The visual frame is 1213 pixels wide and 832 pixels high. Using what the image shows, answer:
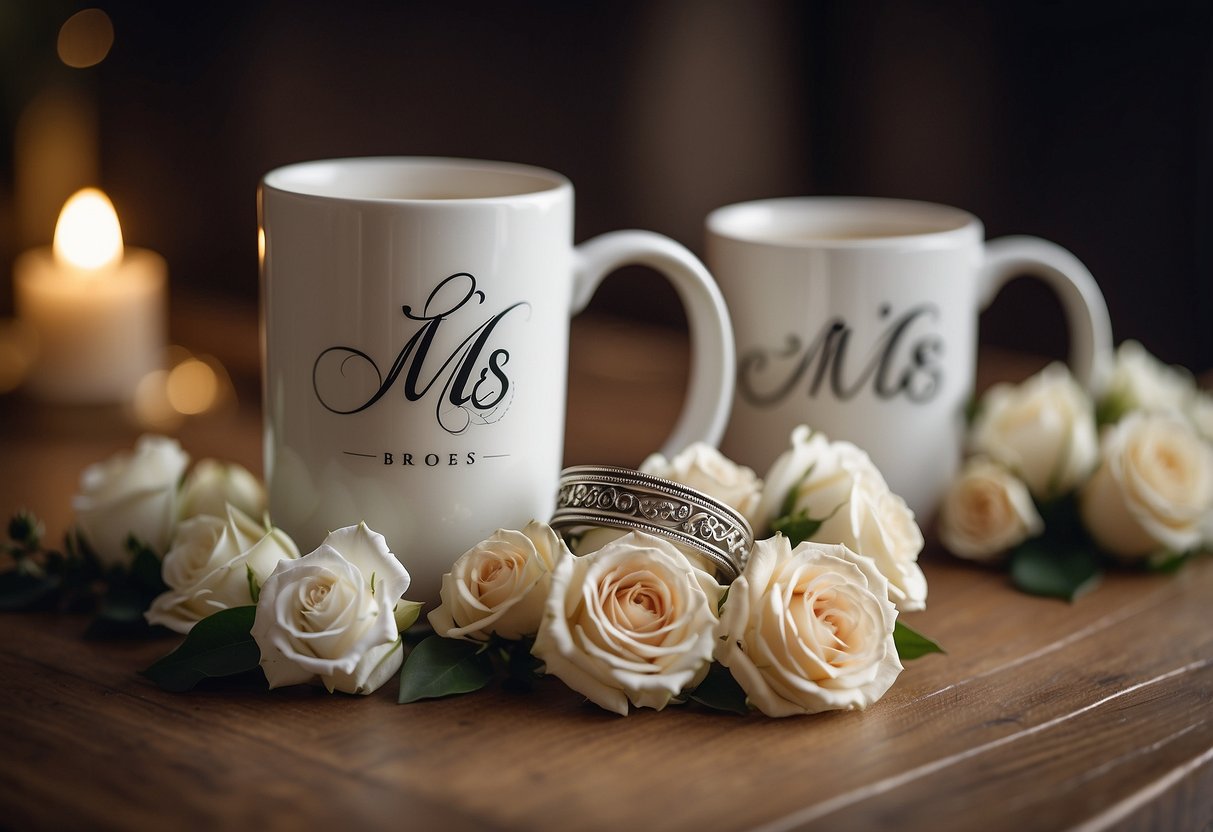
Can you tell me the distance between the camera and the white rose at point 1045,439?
0.78 metres

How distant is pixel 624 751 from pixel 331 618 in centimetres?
14

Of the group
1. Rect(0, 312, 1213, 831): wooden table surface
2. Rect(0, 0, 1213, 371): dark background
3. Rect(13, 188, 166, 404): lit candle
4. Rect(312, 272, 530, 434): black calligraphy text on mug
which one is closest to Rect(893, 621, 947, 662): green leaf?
Rect(0, 312, 1213, 831): wooden table surface

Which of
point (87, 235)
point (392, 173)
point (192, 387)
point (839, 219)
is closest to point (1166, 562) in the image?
point (839, 219)

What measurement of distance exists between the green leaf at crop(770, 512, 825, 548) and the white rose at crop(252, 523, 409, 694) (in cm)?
20

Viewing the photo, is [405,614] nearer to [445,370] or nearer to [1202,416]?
[445,370]

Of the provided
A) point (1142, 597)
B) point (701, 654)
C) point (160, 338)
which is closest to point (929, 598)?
point (1142, 597)

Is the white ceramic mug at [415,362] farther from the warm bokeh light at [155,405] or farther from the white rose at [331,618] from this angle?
the warm bokeh light at [155,405]

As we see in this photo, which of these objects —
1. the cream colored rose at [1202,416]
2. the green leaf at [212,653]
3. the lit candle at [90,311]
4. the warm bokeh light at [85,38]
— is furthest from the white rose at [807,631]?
the warm bokeh light at [85,38]

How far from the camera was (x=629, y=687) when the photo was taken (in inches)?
20.8

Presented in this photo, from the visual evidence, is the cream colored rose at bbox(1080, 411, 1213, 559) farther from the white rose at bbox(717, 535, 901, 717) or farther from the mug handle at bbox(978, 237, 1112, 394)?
the white rose at bbox(717, 535, 901, 717)

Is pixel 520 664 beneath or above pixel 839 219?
beneath

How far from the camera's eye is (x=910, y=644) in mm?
603

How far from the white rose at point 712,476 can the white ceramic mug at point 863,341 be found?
0.11 metres

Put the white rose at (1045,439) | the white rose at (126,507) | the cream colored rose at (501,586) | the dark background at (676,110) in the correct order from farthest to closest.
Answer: the dark background at (676,110), the white rose at (1045,439), the white rose at (126,507), the cream colored rose at (501,586)
